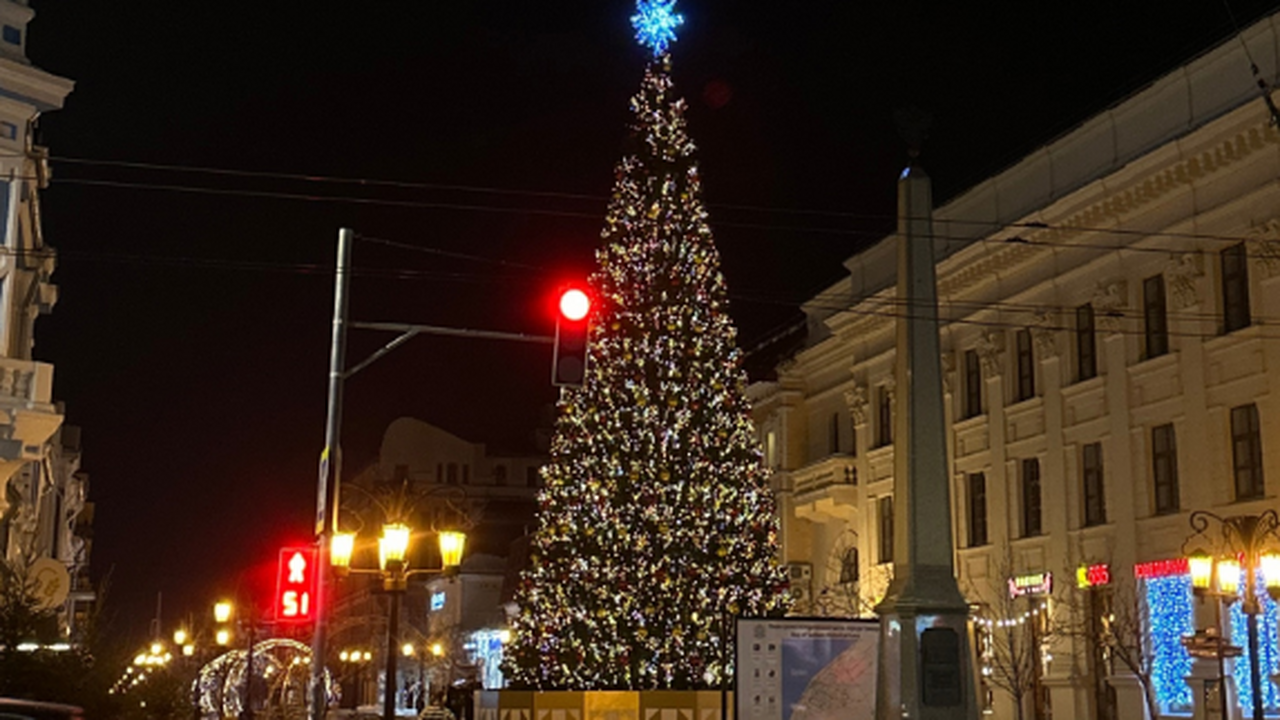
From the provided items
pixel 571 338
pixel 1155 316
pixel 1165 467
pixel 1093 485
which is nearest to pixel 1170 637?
pixel 1165 467

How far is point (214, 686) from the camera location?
51.8 m

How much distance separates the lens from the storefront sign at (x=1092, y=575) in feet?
106

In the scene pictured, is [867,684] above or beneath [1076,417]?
beneath

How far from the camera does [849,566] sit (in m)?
46.1

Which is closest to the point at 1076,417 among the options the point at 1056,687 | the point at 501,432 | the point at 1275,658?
the point at 1056,687

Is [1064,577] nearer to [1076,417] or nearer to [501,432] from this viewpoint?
[1076,417]

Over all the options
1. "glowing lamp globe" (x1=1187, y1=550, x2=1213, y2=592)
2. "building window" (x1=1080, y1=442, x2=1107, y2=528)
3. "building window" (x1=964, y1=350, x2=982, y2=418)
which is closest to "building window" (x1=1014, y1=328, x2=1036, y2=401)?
"building window" (x1=964, y1=350, x2=982, y2=418)

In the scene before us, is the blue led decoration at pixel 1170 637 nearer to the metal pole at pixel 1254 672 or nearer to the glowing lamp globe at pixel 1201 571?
the glowing lamp globe at pixel 1201 571

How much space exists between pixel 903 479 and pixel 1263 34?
16.0 metres

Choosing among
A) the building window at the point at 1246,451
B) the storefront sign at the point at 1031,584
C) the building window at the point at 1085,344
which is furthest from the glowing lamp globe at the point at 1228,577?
the storefront sign at the point at 1031,584

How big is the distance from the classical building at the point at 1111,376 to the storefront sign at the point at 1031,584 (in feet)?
0.21

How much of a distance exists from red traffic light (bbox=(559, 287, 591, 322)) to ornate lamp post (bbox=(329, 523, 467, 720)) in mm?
4287

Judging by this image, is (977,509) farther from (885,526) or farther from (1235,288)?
(1235,288)

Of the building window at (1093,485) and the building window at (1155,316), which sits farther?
the building window at (1093,485)
